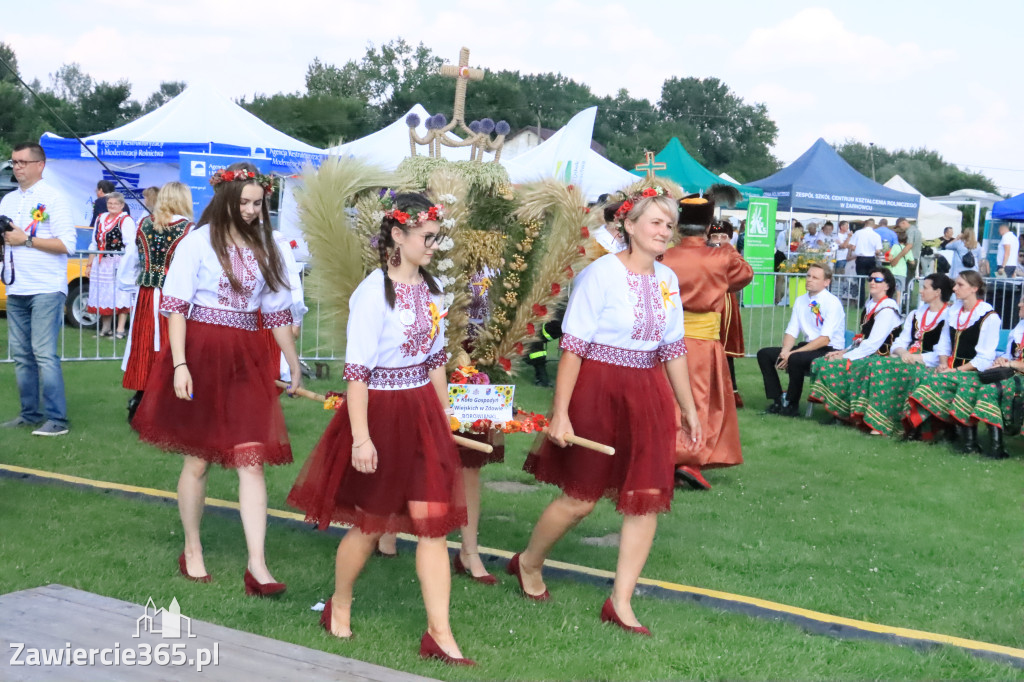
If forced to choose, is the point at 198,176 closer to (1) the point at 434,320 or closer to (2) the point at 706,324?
(2) the point at 706,324

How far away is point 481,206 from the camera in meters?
5.10

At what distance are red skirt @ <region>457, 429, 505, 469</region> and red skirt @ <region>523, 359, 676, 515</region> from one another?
1.51ft

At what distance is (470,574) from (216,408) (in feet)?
4.76

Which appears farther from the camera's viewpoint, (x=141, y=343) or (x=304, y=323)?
(x=304, y=323)

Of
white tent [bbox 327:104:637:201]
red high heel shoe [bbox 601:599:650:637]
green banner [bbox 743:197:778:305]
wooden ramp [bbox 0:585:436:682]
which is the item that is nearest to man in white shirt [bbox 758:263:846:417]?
red high heel shoe [bbox 601:599:650:637]

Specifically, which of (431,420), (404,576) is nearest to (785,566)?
(404,576)

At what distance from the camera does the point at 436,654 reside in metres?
4.16

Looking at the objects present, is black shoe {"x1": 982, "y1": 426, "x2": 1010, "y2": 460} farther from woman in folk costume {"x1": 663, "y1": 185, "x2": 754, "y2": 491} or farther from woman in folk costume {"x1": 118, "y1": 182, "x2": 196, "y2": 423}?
woman in folk costume {"x1": 118, "y1": 182, "x2": 196, "y2": 423}

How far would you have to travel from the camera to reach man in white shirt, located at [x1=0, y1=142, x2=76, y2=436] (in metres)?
7.79

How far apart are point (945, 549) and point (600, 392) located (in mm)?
2670

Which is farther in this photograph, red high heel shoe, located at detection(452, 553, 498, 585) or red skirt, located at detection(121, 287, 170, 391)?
red skirt, located at detection(121, 287, 170, 391)

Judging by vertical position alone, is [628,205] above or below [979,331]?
above

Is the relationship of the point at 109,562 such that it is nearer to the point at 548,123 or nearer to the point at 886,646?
the point at 886,646

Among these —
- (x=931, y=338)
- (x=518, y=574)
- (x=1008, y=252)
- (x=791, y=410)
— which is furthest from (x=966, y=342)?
(x=1008, y=252)
